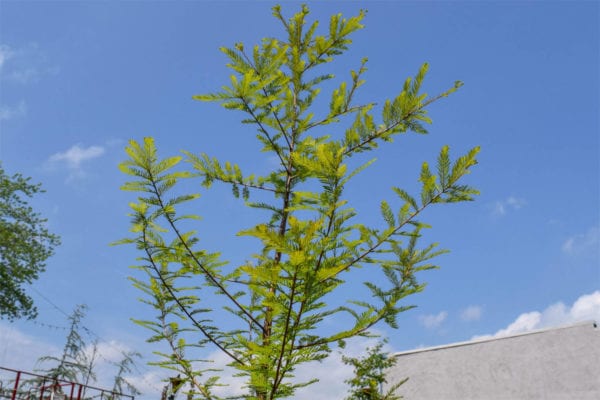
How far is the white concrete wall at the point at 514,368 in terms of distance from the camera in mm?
15281

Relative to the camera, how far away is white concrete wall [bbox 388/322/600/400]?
15281 millimetres

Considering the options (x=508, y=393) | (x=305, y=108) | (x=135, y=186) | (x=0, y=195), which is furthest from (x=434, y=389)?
(x=0, y=195)

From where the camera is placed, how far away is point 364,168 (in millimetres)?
2912

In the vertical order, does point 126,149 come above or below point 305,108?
below

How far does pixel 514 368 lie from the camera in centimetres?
1630

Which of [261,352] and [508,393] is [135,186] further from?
[508,393]

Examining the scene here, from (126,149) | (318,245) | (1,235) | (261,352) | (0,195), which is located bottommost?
(261,352)

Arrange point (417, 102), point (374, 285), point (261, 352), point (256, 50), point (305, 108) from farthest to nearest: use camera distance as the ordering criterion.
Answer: point (305, 108) → point (256, 50) → point (417, 102) → point (374, 285) → point (261, 352)

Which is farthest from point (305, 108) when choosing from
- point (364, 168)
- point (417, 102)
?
point (364, 168)

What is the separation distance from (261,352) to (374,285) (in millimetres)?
1001

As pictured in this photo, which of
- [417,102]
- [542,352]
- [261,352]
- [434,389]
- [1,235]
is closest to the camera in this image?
[261,352]

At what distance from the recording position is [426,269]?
3268 millimetres

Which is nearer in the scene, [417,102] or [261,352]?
[261,352]

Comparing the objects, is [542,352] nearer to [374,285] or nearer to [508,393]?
[508,393]
